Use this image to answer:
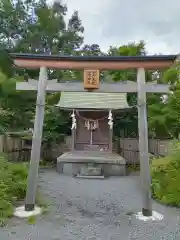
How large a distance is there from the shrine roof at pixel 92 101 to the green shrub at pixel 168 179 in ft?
19.0

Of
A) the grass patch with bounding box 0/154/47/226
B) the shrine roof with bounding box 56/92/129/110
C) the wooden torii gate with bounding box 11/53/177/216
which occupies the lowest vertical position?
the grass patch with bounding box 0/154/47/226

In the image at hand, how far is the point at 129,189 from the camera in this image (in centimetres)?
985

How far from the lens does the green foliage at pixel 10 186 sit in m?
6.17

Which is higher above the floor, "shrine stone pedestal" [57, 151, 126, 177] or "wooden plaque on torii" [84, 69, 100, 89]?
"wooden plaque on torii" [84, 69, 100, 89]

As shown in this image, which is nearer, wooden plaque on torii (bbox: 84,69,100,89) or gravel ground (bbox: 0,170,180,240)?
gravel ground (bbox: 0,170,180,240)

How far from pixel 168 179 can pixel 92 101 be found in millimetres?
8311

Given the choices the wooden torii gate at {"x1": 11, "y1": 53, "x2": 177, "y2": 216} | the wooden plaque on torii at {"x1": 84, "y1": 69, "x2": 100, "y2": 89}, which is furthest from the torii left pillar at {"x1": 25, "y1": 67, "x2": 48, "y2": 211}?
the wooden plaque on torii at {"x1": 84, "y1": 69, "x2": 100, "y2": 89}

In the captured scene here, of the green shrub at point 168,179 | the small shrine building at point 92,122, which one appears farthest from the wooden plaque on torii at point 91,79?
the small shrine building at point 92,122

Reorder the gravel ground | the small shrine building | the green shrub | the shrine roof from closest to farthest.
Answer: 1. the gravel ground
2. the green shrub
3. the small shrine building
4. the shrine roof

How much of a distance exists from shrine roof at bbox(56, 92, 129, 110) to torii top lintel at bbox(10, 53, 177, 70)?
7583mm

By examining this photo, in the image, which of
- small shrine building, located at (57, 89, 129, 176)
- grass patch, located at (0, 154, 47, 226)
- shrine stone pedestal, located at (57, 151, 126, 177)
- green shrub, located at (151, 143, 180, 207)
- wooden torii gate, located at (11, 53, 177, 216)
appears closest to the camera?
grass patch, located at (0, 154, 47, 226)

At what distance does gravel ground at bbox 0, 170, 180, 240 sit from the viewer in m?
5.16

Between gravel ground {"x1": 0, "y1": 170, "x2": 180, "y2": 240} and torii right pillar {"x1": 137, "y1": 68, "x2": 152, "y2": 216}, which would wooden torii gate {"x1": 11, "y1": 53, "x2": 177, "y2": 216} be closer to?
torii right pillar {"x1": 137, "y1": 68, "x2": 152, "y2": 216}

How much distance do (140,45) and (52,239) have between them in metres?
17.7
